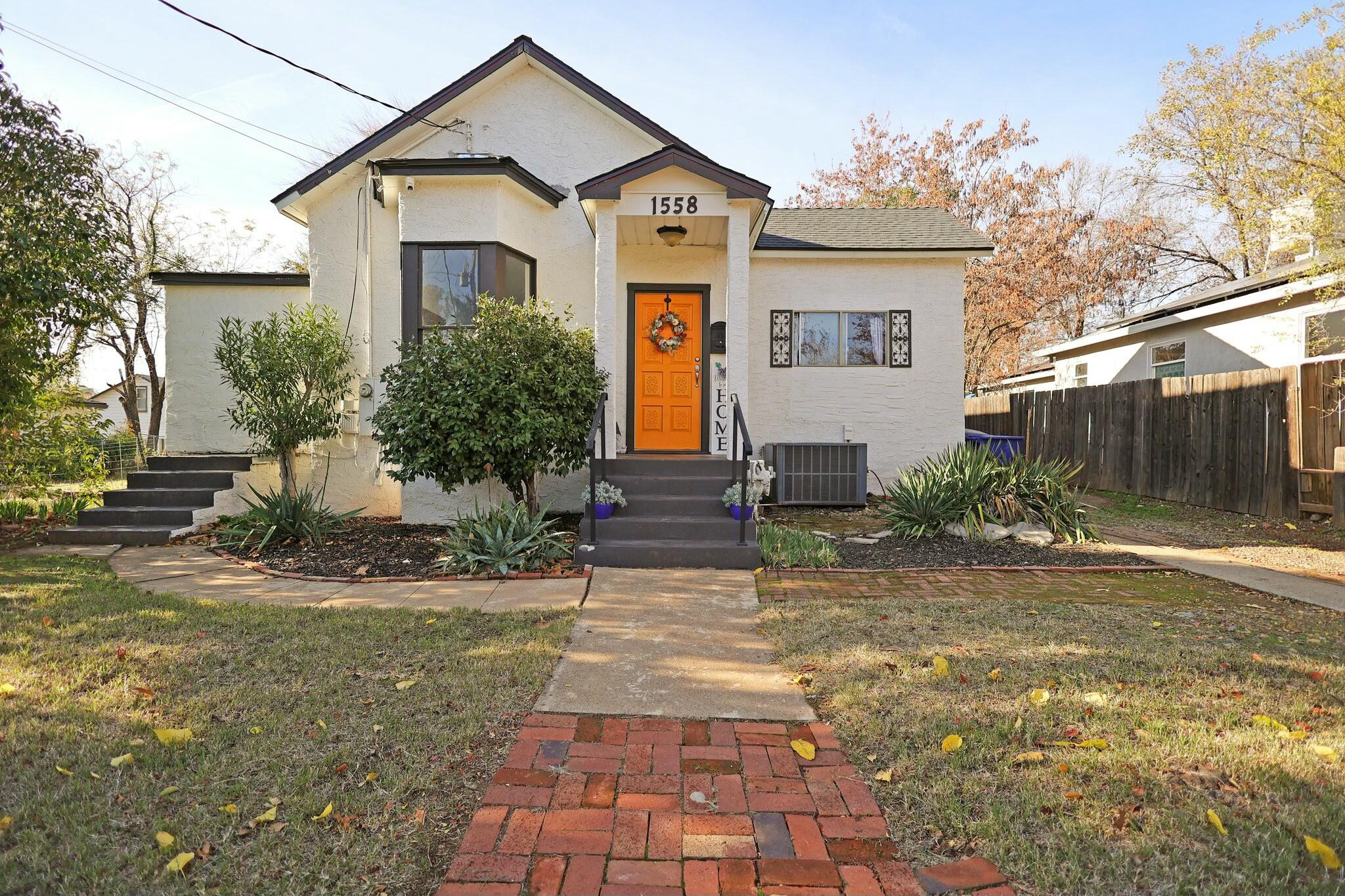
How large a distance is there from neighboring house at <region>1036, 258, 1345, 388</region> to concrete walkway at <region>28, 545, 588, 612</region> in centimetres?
945

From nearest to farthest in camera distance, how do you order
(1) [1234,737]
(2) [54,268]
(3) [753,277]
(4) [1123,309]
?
1. (1) [1234,737]
2. (2) [54,268]
3. (3) [753,277]
4. (4) [1123,309]

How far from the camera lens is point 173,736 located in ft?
9.12

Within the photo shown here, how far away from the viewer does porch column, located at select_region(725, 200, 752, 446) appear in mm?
7637

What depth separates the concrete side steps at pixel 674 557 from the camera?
6277 mm

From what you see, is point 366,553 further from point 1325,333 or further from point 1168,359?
point 1168,359

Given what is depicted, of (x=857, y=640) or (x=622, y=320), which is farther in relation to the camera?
(x=622, y=320)

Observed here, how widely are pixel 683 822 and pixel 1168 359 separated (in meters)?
15.7

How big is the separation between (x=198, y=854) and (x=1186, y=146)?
15.7 meters

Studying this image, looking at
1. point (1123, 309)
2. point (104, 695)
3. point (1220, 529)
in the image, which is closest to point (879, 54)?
point (1220, 529)

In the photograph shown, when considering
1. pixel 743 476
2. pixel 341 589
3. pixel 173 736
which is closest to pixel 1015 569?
pixel 743 476

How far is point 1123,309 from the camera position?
979 inches

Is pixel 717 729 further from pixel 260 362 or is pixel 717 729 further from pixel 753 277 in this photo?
pixel 753 277

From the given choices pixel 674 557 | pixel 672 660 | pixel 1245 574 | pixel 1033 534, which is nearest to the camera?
pixel 672 660

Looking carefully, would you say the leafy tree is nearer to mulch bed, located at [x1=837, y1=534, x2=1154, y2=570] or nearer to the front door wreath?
the front door wreath
